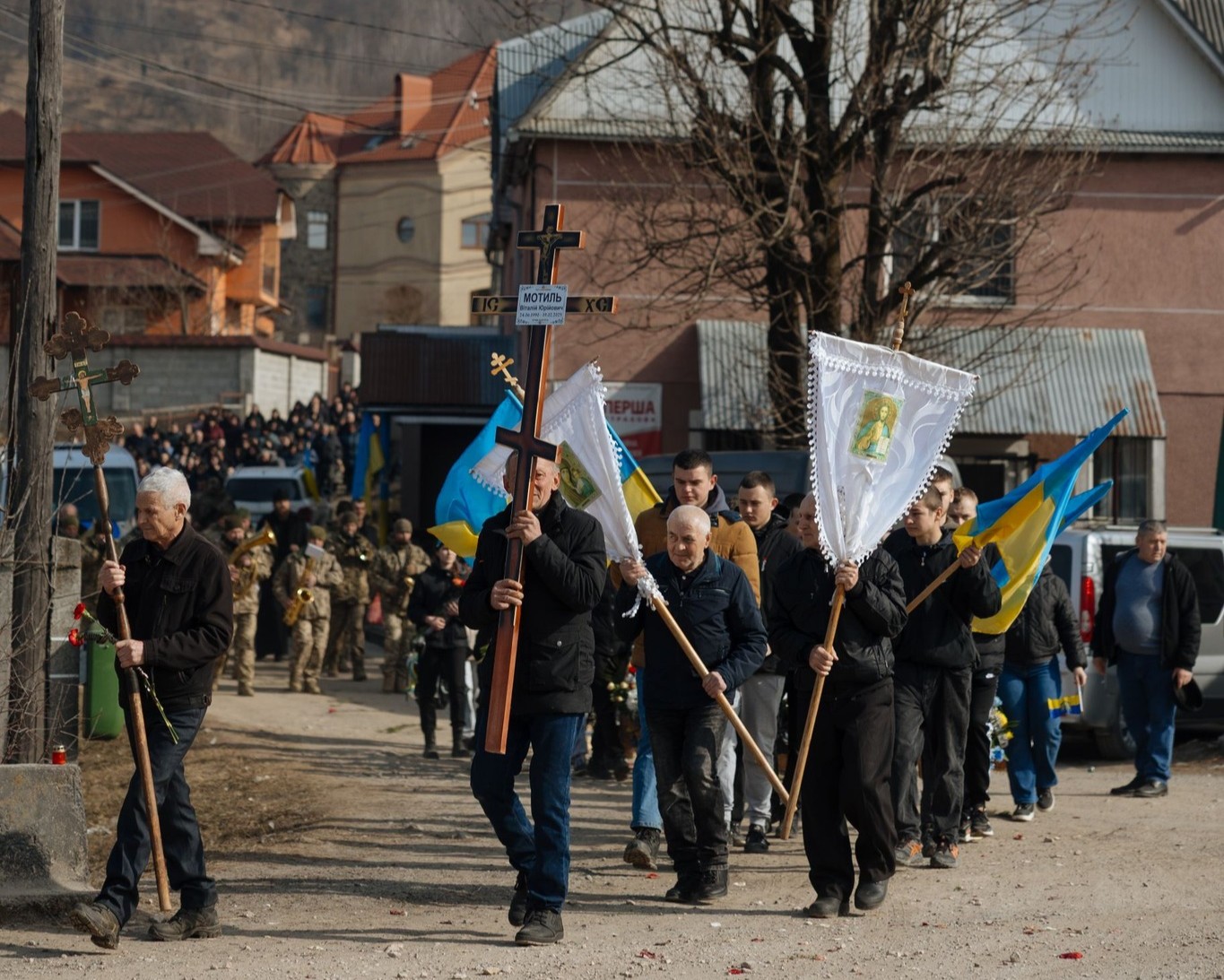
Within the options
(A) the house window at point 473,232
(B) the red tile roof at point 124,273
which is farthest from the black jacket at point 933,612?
(A) the house window at point 473,232

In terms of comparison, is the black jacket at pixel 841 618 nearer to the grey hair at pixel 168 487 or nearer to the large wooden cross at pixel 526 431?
the large wooden cross at pixel 526 431

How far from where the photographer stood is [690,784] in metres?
8.67

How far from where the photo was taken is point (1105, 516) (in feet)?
87.9

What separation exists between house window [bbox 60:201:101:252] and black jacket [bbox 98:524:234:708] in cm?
5771

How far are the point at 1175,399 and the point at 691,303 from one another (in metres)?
11.2

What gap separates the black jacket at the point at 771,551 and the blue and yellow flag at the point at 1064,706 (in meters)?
2.34

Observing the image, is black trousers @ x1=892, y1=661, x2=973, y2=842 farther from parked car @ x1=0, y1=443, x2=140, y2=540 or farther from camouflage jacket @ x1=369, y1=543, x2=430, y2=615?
parked car @ x1=0, y1=443, x2=140, y2=540

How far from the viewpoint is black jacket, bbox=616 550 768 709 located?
8688 millimetres

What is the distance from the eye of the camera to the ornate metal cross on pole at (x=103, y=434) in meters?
7.69

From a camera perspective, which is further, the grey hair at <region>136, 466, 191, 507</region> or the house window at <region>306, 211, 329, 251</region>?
the house window at <region>306, 211, 329, 251</region>

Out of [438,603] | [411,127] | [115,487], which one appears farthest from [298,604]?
[411,127]

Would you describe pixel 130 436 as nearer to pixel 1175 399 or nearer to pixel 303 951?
pixel 1175 399

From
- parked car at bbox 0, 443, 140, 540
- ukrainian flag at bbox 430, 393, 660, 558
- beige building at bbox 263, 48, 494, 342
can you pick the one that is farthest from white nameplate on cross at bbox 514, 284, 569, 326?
beige building at bbox 263, 48, 494, 342

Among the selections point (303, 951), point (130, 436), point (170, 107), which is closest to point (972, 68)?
point (303, 951)
